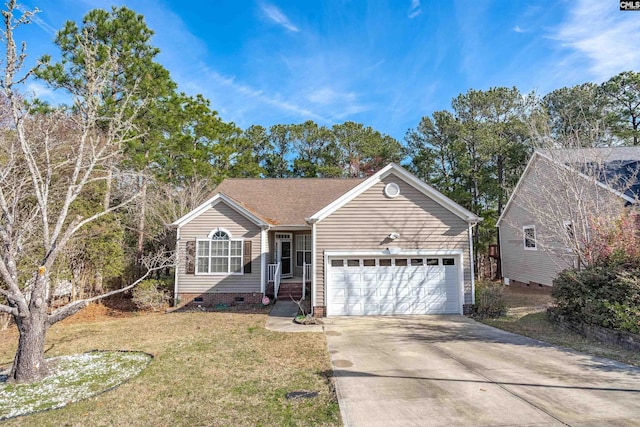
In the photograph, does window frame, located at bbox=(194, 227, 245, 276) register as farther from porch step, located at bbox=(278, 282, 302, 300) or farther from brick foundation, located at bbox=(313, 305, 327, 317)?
brick foundation, located at bbox=(313, 305, 327, 317)

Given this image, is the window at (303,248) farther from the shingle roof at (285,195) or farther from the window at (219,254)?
the window at (219,254)

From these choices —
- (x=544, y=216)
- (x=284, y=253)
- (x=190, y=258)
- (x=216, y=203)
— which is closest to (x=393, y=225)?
(x=544, y=216)

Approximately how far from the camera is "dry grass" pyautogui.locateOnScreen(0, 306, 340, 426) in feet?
15.2

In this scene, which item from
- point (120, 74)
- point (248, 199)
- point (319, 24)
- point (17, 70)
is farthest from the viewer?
point (248, 199)

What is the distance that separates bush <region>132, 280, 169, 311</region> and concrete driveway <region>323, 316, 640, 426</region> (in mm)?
8315

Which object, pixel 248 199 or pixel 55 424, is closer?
pixel 55 424

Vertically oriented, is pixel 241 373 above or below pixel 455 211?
below

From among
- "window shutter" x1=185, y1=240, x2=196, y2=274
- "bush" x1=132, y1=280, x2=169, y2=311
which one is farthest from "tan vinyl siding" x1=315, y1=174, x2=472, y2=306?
"bush" x1=132, y1=280, x2=169, y2=311

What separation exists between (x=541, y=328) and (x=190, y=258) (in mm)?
12466

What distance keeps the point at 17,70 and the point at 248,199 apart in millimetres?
11835

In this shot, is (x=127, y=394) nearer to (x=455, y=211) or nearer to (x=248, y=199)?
(x=455, y=211)

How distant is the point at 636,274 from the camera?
26.4 ft

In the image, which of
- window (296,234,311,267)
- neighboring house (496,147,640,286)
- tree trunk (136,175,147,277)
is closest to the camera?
neighboring house (496,147,640,286)

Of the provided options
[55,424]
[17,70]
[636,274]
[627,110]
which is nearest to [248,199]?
[17,70]
